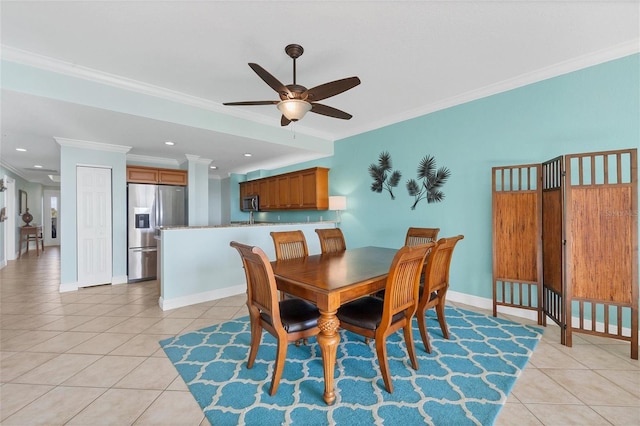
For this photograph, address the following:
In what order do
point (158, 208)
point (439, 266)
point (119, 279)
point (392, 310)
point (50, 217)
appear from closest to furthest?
point (392, 310) < point (439, 266) < point (119, 279) < point (158, 208) < point (50, 217)

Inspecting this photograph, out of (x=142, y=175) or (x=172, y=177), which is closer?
(x=142, y=175)

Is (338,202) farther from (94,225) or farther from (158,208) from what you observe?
(94,225)

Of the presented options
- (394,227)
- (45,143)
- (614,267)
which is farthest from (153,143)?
(614,267)

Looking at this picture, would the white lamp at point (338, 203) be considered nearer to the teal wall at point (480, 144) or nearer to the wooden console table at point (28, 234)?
the teal wall at point (480, 144)

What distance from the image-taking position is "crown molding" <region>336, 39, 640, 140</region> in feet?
8.00

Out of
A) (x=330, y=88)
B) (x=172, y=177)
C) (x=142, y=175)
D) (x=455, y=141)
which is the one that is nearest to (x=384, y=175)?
(x=455, y=141)

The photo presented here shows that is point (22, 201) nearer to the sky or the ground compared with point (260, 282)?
nearer to the sky

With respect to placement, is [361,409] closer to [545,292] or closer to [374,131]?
[545,292]

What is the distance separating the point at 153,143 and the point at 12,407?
3509mm

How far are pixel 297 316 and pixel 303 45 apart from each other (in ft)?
7.40

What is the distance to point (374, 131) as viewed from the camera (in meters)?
4.46

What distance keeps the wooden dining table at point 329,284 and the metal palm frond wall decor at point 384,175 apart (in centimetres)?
190

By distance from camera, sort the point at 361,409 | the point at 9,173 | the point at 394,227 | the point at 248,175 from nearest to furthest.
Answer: the point at 361,409, the point at 394,227, the point at 9,173, the point at 248,175

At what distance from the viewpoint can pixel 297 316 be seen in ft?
6.27
